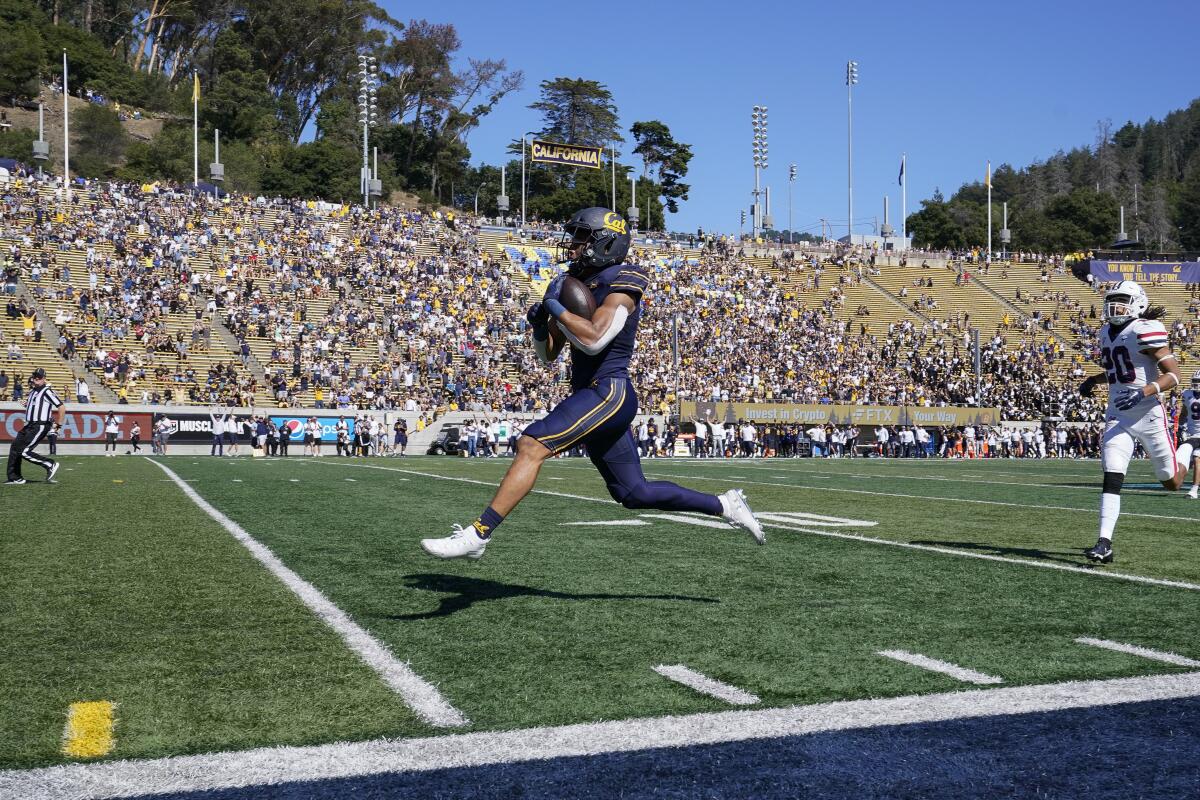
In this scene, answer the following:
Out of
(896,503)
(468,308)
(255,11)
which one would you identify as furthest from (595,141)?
(896,503)

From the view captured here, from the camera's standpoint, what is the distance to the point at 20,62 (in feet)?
247

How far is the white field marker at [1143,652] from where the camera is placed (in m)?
4.28

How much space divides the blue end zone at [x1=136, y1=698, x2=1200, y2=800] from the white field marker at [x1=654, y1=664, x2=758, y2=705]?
462 mm

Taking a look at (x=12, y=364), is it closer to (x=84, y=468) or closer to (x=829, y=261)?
(x=84, y=468)

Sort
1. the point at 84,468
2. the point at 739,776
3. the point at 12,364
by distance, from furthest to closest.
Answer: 1. the point at 12,364
2. the point at 84,468
3. the point at 739,776

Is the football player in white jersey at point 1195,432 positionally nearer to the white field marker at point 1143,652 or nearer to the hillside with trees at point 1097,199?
the white field marker at point 1143,652

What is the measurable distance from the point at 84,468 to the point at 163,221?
2134cm

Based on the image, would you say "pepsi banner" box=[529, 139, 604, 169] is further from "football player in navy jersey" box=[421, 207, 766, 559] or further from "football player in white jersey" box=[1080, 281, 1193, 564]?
"football player in navy jersey" box=[421, 207, 766, 559]

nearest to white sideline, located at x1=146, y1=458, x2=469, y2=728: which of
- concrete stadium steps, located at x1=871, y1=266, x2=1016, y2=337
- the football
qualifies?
the football

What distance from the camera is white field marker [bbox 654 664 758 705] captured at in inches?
147

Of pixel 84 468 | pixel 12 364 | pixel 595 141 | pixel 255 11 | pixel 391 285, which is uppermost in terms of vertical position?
pixel 255 11

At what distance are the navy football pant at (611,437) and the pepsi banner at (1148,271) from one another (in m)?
56.1

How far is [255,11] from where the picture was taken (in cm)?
8994

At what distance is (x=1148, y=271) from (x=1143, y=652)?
192 ft
